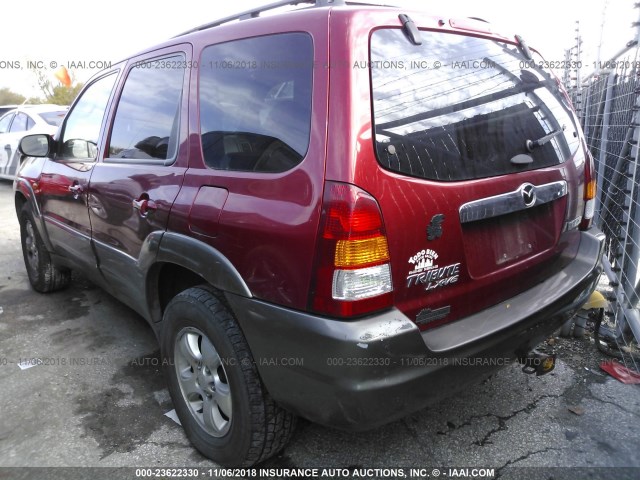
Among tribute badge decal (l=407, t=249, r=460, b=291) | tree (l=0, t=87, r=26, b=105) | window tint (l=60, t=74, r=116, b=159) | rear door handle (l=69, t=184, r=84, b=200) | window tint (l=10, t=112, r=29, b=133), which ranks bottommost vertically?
tree (l=0, t=87, r=26, b=105)

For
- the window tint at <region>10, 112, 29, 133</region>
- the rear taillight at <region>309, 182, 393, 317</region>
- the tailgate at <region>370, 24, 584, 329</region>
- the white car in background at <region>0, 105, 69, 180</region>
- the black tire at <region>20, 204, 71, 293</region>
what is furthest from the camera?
the window tint at <region>10, 112, 29, 133</region>

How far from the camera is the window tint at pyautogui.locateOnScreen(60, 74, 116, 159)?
3.14m

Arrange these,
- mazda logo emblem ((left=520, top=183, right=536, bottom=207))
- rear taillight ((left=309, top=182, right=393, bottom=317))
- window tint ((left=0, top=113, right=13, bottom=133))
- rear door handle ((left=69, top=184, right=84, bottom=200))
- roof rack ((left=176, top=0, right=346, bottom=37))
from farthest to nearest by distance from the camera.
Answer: window tint ((left=0, top=113, right=13, bottom=133))
rear door handle ((left=69, top=184, right=84, bottom=200))
mazda logo emblem ((left=520, top=183, right=536, bottom=207))
roof rack ((left=176, top=0, right=346, bottom=37))
rear taillight ((left=309, top=182, right=393, bottom=317))

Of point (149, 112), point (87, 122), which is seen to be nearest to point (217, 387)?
point (149, 112)

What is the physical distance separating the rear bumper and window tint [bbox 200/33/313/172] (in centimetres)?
58

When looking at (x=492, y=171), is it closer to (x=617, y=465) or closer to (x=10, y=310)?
(x=617, y=465)

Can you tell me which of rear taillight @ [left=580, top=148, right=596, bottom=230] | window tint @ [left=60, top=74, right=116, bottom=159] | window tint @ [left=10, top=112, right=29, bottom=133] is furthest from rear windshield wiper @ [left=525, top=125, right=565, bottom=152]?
window tint @ [left=10, top=112, right=29, bottom=133]

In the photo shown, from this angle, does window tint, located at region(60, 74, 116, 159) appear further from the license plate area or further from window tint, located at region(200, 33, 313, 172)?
the license plate area

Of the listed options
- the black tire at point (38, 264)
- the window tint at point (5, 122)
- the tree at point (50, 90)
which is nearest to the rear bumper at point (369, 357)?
the black tire at point (38, 264)

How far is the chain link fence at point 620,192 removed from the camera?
10.4 feet

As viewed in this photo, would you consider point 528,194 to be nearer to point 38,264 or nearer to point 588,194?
point 588,194

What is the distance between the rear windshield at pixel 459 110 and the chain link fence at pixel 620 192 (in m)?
1.30

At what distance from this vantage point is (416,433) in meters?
2.42

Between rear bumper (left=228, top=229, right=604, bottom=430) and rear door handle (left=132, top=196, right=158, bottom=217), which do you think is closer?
rear bumper (left=228, top=229, right=604, bottom=430)
